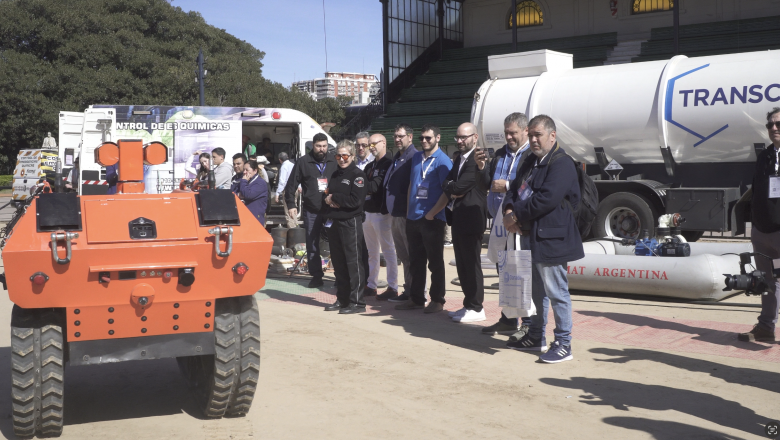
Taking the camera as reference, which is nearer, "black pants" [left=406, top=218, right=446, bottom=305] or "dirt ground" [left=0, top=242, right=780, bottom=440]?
"dirt ground" [left=0, top=242, right=780, bottom=440]

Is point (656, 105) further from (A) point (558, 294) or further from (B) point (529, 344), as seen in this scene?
(A) point (558, 294)

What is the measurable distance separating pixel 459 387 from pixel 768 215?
280cm

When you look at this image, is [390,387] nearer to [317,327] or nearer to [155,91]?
[317,327]

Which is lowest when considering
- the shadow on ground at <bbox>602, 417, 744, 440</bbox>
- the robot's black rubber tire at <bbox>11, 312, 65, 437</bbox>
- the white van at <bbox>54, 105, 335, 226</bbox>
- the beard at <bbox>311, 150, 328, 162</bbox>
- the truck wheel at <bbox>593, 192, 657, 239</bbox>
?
the shadow on ground at <bbox>602, 417, 744, 440</bbox>

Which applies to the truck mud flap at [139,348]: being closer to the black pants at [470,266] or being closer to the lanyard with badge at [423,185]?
the black pants at [470,266]

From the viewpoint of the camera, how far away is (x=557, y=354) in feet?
19.1

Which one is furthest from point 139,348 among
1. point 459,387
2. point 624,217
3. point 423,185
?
point 624,217

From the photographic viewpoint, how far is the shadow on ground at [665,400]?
439cm

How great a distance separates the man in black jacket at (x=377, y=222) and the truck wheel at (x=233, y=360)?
3973 mm

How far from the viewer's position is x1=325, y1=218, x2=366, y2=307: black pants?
7.94 metres

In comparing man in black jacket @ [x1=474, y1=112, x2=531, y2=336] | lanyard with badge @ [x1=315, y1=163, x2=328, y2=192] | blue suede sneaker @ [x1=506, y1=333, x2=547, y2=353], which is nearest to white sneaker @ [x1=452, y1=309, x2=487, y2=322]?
man in black jacket @ [x1=474, y1=112, x2=531, y2=336]

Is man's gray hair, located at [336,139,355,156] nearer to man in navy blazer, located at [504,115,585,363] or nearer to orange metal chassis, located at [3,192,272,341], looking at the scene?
man in navy blazer, located at [504,115,585,363]

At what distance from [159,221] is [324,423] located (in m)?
1.57

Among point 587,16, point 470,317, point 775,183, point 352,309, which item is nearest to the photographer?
point 775,183
